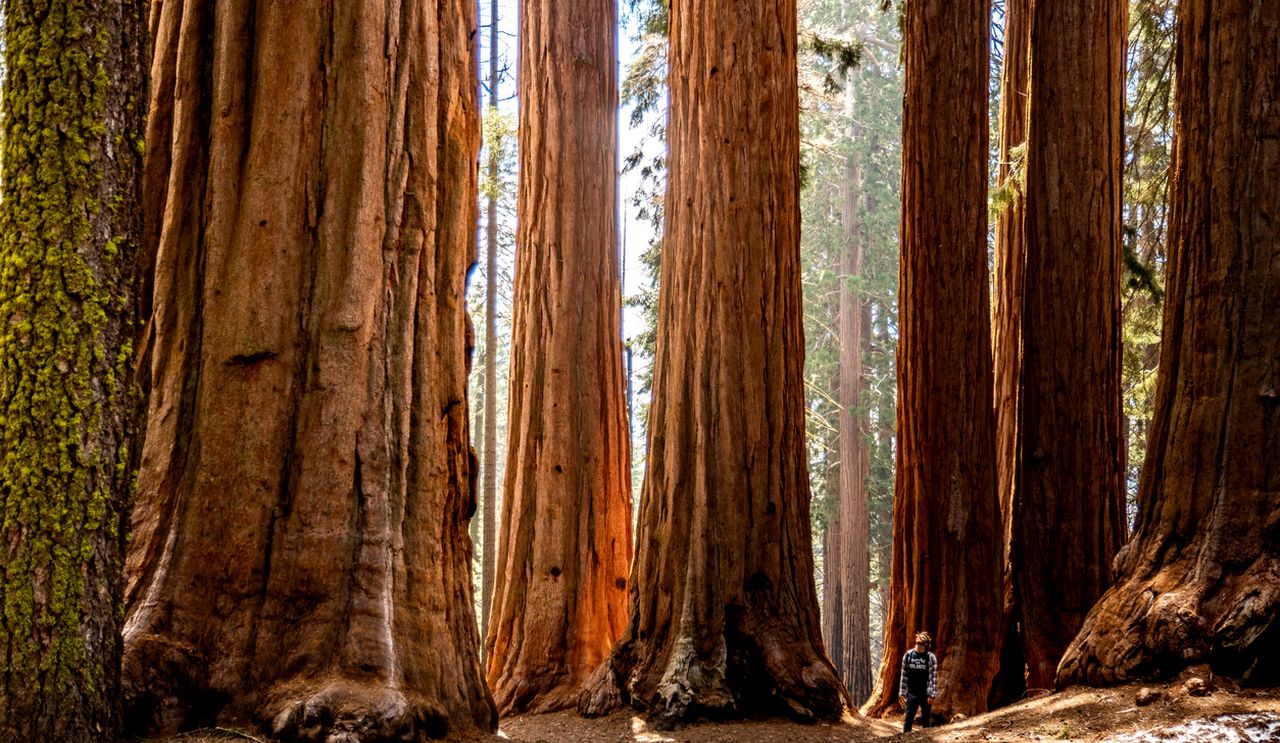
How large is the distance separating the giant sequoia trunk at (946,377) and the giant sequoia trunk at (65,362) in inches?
299

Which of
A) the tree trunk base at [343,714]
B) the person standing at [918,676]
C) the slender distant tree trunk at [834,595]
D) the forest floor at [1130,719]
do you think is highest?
the tree trunk base at [343,714]

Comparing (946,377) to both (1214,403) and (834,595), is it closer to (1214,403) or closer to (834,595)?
(1214,403)

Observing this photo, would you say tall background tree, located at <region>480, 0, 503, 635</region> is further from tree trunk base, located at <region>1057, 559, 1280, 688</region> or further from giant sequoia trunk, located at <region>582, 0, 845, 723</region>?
tree trunk base, located at <region>1057, 559, 1280, 688</region>

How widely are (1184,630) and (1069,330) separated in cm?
491

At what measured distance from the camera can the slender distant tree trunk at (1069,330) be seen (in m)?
9.52

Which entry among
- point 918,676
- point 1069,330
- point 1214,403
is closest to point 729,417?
point 918,676

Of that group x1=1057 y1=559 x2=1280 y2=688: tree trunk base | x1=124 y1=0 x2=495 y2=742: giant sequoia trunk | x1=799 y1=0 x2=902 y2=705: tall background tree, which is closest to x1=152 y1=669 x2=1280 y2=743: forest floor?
x1=1057 y1=559 x2=1280 y2=688: tree trunk base

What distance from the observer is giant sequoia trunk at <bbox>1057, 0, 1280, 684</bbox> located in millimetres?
5312

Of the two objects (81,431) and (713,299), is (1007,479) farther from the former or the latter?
(81,431)

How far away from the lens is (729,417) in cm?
862

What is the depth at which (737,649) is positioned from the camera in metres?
8.13

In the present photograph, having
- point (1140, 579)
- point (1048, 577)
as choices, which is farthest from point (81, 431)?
point (1048, 577)

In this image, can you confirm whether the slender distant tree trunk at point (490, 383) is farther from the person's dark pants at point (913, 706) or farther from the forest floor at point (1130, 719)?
the forest floor at point (1130, 719)

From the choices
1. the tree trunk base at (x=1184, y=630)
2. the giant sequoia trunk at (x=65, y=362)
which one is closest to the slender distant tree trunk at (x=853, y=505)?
the tree trunk base at (x=1184, y=630)
